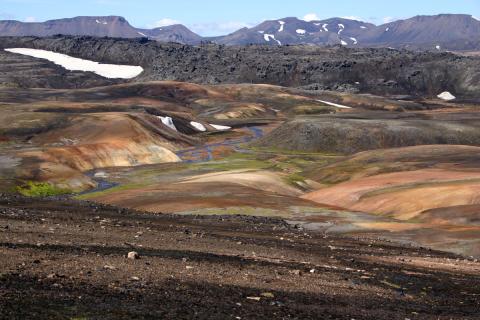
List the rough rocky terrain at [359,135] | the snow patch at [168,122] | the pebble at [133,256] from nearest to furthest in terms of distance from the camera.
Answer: the pebble at [133,256] → the rough rocky terrain at [359,135] → the snow patch at [168,122]

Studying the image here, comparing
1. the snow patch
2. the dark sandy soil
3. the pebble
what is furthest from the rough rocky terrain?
the pebble

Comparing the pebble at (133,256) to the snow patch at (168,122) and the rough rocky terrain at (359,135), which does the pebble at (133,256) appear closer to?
the rough rocky terrain at (359,135)

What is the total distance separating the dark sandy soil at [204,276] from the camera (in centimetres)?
1978

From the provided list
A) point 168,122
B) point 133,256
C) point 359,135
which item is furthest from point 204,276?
point 168,122

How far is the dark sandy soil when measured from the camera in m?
19.8

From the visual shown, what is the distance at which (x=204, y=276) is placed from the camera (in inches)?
1005

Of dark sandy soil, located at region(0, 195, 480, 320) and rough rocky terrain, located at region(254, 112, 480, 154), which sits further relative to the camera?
rough rocky terrain, located at region(254, 112, 480, 154)

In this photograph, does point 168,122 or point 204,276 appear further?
point 168,122

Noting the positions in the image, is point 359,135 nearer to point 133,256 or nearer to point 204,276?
point 133,256

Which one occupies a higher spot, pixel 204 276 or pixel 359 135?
pixel 204 276

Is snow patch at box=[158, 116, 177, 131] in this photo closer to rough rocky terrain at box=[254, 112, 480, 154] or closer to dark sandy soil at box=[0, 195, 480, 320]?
rough rocky terrain at box=[254, 112, 480, 154]

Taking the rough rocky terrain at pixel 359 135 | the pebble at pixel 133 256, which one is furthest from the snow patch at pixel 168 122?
the pebble at pixel 133 256

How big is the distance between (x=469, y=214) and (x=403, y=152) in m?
67.1

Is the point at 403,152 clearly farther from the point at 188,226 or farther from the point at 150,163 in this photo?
the point at 188,226
